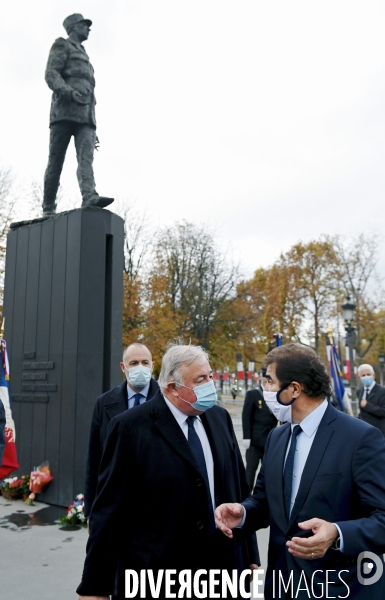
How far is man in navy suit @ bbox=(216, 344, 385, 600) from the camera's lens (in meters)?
2.12

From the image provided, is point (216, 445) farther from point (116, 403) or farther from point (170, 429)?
point (116, 403)

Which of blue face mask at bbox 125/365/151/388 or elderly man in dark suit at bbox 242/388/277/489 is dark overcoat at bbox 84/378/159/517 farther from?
elderly man in dark suit at bbox 242/388/277/489

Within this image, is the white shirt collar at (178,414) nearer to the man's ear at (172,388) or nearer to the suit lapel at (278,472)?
the man's ear at (172,388)

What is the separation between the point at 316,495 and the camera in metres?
2.26

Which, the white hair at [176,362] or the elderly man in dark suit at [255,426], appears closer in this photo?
the white hair at [176,362]

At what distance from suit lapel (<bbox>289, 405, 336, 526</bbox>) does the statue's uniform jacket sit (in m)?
7.65

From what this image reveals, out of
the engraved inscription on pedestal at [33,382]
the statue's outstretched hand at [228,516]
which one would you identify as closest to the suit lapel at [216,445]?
the statue's outstretched hand at [228,516]

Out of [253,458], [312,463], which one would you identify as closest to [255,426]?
[253,458]

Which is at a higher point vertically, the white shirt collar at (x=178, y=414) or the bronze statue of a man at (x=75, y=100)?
the bronze statue of a man at (x=75, y=100)

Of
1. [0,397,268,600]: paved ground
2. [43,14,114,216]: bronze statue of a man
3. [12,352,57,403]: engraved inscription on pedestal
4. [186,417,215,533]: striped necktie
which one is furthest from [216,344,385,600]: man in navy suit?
[43,14,114,216]: bronze statue of a man

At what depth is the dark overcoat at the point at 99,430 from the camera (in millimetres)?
4328

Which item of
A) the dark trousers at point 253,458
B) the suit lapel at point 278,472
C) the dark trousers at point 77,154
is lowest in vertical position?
the dark trousers at point 253,458

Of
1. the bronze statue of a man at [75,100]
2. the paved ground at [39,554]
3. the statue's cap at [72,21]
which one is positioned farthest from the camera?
the statue's cap at [72,21]

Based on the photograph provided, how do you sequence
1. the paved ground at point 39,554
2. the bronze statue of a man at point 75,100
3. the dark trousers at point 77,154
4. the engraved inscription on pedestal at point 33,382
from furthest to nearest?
the dark trousers at point 77,154, the bronze statue of a man at point 75,100, the engraved inscription on pedestal at point 33,382, the paved ground at point 39,554
